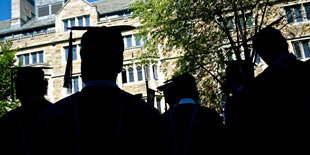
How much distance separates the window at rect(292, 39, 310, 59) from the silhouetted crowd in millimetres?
15136

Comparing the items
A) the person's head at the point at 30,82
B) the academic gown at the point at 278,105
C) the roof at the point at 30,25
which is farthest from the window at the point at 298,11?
the roof at the point at 30,25

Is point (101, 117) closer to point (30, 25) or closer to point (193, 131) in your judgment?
point (193, 131)

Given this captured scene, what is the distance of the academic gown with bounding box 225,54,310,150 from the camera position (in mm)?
1577

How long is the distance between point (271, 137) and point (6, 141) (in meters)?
1.76

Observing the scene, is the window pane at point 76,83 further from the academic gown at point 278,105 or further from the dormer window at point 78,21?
the academic gown at point 278,105

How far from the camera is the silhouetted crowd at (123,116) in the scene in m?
1.11

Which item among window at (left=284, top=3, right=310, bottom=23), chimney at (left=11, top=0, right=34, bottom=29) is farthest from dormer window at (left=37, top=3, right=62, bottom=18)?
window at (left=284, top=3, right=310, bottom=23)

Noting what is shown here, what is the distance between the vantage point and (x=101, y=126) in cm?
113

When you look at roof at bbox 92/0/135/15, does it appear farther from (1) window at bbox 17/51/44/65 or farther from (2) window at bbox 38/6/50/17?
(2) window at bbox 38/6/50/17

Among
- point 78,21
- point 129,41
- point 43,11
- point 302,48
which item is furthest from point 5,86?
point 43,11

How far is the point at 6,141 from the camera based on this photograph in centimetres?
112

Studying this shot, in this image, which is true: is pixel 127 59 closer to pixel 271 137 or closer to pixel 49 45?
pixel 49 45

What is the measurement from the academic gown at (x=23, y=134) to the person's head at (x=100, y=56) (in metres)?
0.35

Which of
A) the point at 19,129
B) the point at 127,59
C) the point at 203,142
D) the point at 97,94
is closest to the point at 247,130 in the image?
the point at 203,142
